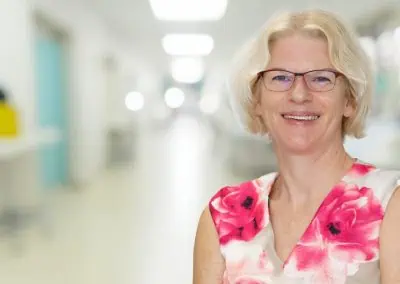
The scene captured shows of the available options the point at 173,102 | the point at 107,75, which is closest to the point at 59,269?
the point at 173,102

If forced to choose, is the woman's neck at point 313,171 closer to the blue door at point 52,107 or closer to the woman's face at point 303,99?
the woman's face at point 303,99

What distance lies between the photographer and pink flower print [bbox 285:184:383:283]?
1111mm

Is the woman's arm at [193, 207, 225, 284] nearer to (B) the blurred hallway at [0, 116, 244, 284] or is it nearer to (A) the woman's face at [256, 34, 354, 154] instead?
(A) the woman's face at [256, 34, 354, 154]

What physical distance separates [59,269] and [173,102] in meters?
2.21

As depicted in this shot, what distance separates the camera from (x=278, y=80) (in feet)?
3.96

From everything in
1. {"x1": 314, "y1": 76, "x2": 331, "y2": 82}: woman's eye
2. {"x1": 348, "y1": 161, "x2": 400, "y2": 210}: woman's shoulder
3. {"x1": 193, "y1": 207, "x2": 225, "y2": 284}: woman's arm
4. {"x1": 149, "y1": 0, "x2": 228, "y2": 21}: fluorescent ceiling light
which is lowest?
{"x1": 193, "y1": 207, "x2": 225, "y2": 284}: woman's arm

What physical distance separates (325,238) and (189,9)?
172 inches

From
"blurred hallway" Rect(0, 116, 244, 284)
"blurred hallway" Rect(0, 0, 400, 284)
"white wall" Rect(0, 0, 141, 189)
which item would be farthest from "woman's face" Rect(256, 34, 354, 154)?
"white wall" Rect(0, 0, 141, 189)

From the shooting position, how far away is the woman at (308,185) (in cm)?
112

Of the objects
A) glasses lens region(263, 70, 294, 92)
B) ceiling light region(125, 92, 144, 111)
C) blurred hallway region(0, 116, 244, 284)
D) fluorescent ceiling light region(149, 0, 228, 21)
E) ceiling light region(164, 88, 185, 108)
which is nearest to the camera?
glasses lens region(263, 70, 294, 92)

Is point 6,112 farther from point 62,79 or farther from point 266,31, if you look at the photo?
point 266,31

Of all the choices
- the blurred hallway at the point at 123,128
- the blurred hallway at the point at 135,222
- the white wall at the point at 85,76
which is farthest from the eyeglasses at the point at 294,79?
the white wall at the point at 85,76

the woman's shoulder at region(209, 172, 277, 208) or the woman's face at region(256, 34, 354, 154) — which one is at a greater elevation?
the woman's face at region(256, 34, 354, 154)

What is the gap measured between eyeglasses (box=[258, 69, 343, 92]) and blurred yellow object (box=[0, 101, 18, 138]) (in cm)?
328
